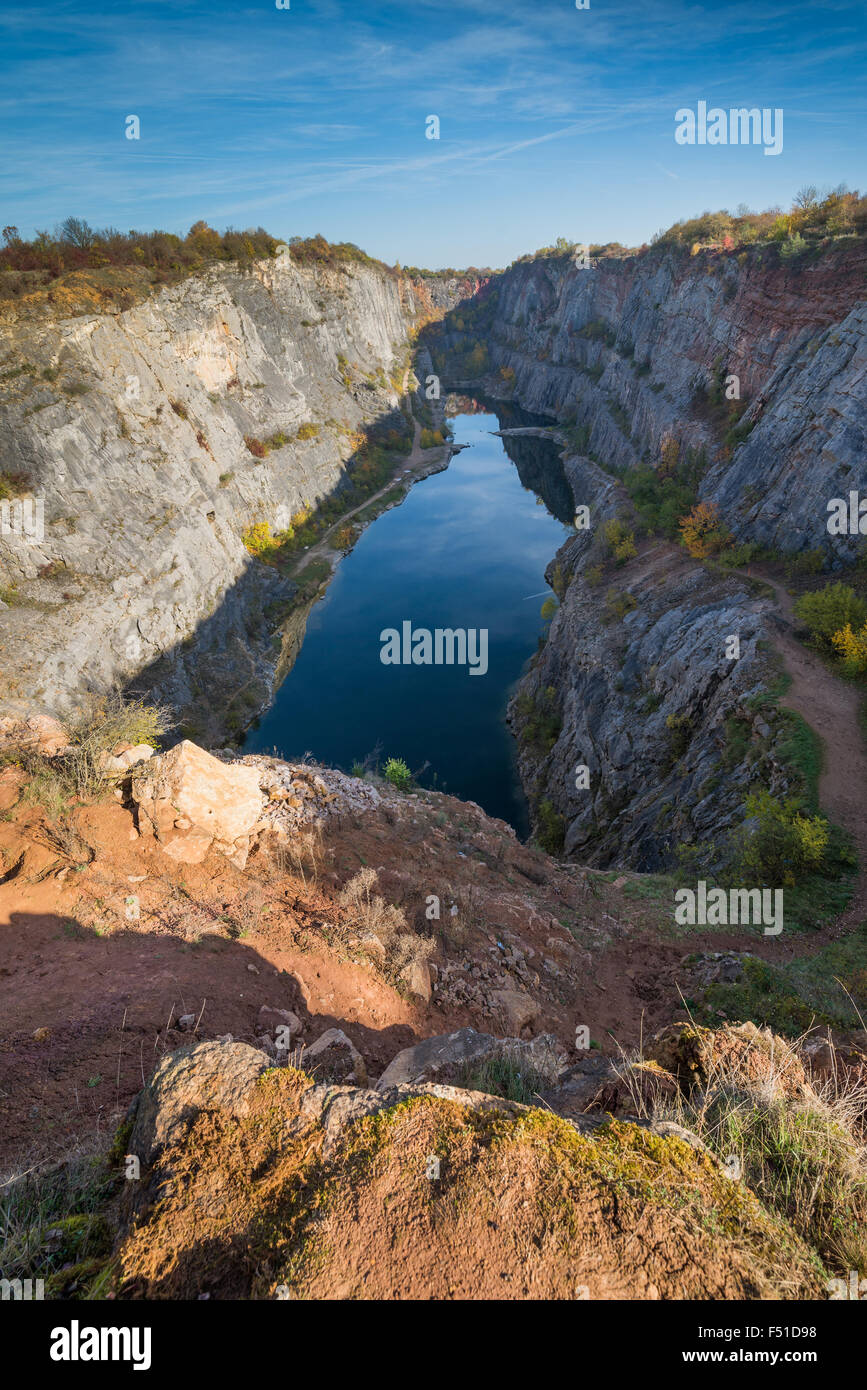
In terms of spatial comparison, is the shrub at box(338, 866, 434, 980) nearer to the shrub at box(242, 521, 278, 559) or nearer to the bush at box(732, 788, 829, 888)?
the bush at box(732, 788, 829, 888)

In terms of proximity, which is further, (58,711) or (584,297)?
(584,297)

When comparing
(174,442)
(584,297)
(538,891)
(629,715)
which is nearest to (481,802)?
(629,715)

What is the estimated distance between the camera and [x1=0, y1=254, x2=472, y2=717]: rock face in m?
25.9

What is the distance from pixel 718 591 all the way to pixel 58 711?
27.4 meters

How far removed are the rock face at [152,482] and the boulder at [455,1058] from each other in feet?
68.4

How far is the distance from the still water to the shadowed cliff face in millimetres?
2589

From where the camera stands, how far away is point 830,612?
65.0ft

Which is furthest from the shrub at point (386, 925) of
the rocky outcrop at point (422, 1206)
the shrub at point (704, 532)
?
the shrub at point (704, 532)

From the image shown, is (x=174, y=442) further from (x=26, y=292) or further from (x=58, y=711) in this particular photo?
(x=58, y=711)

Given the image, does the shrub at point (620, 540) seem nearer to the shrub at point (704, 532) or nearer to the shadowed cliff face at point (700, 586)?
the shadowed cliff face at point (700, 586)

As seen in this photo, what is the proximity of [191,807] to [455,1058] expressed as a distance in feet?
18.8

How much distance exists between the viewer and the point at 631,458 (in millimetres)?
50656

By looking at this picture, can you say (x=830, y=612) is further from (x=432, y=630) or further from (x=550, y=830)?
(x=432, y=630)
